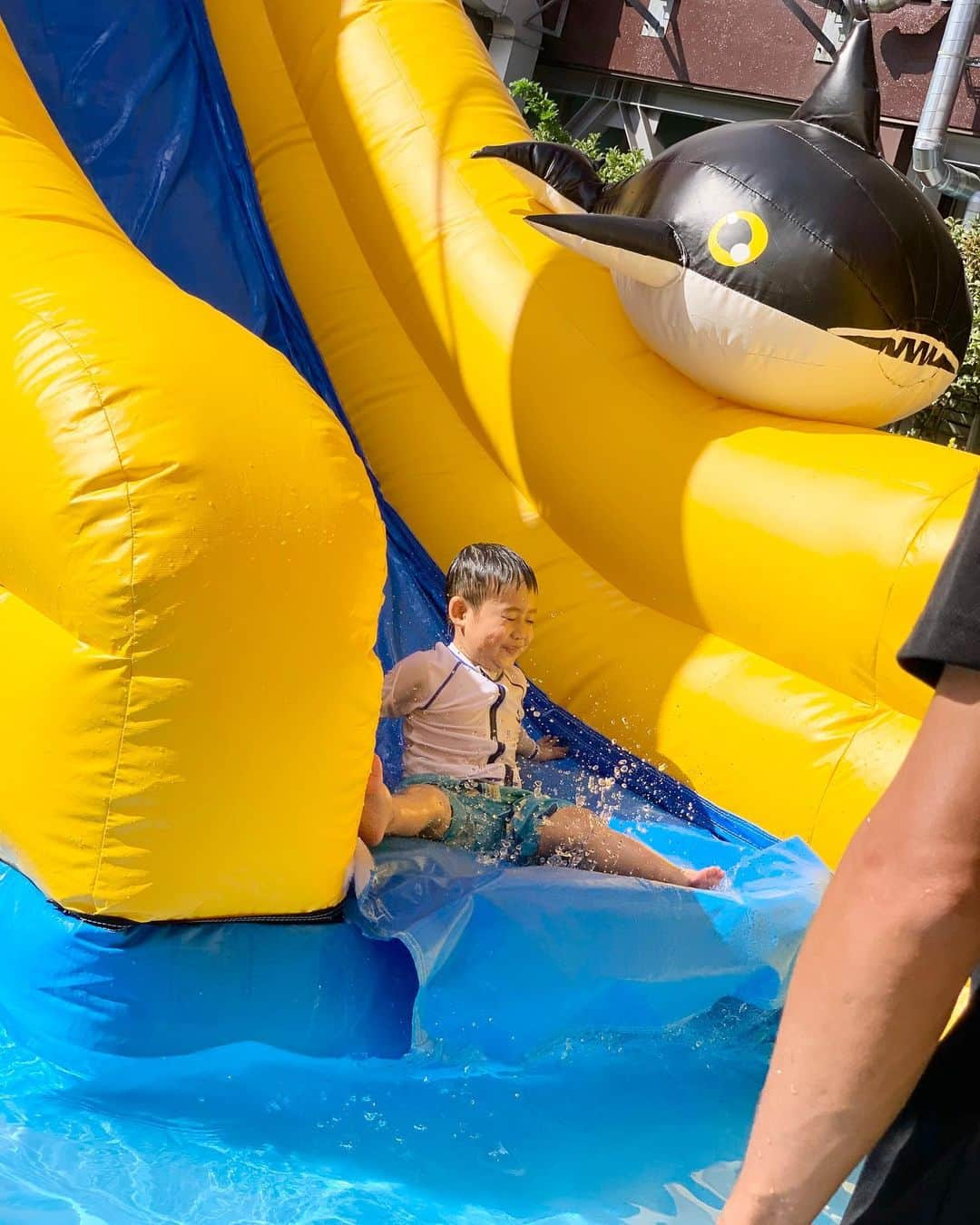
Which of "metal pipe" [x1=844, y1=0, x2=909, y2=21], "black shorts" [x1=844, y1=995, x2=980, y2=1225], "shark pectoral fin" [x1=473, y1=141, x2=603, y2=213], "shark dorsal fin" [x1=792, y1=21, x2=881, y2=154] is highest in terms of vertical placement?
"metal pipe" [x1=844, y1=0, x2=909, y2=21]

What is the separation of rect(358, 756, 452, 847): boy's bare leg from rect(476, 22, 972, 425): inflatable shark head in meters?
0.99

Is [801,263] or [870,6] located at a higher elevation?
[870,6]

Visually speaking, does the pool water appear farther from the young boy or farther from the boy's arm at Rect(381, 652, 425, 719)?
the boy's arm at Rect(381, 652, 425, 719)

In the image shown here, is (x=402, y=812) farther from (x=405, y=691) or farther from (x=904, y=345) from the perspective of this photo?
(x=904, y=345)

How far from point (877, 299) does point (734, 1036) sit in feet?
4.07

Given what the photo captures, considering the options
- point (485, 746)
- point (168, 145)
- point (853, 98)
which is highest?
point (853, 98)

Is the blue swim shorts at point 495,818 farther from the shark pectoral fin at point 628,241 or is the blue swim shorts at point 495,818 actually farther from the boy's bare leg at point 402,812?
the shark pectoral fin at point 628,241

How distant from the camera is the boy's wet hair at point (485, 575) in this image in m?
2.37

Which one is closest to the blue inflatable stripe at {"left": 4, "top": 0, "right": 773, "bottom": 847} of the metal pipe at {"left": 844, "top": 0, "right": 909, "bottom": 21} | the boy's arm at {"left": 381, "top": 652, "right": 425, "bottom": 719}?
the boy's arm at {"left": 381, "top": 652, "right": 425, "bottom": 719}

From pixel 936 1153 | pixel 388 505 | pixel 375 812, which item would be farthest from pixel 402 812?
pixel 936 1153

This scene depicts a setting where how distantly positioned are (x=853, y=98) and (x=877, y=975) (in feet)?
7.55

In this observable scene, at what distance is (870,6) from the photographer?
8234 millimetres

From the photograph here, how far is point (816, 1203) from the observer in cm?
67

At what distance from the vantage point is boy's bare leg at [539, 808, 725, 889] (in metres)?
2.08
